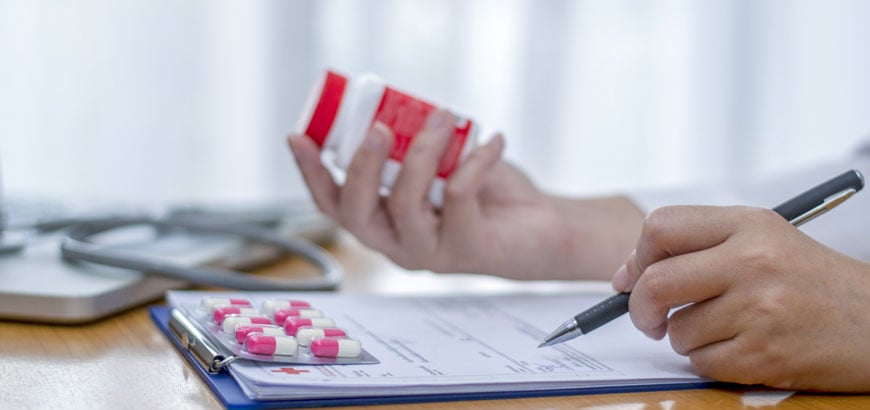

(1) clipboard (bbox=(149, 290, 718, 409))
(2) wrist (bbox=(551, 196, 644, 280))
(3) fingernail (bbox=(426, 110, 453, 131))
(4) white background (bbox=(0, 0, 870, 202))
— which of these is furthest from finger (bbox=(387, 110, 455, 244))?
(4) white background (bbox=(0, 0, 870, 202))

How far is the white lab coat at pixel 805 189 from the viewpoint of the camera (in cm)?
70

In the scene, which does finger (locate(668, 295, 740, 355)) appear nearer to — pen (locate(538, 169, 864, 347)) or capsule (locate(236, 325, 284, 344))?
pen (locate(538, 169, 864, 347))

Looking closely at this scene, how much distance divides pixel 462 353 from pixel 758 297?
149 mm

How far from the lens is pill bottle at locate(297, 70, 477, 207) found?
0.62 meters

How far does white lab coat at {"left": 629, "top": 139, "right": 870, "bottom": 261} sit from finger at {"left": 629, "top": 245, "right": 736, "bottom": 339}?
0.26 metres

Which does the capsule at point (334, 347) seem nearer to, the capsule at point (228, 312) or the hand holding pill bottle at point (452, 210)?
the capsule at point (228, 312)

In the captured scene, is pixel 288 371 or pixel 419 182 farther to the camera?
pixel 419 182

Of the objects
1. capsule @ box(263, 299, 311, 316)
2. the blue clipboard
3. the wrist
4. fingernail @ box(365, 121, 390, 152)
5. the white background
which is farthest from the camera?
the white background

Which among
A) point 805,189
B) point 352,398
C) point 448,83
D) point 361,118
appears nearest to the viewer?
point 352,398

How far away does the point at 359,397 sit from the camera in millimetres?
431

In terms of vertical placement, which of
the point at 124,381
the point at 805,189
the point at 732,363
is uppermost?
the point at 805,189

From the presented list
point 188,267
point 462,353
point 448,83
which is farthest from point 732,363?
point 448,83

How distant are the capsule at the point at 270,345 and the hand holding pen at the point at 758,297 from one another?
173 mm

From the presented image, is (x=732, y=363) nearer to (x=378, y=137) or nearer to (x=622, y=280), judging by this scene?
(x=622, y=280)
